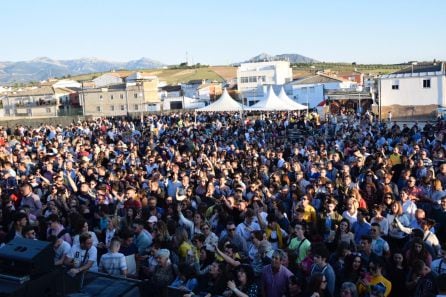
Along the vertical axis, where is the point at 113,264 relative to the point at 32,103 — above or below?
below

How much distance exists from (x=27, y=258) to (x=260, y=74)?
65415 mm

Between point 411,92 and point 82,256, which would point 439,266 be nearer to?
point 82,256

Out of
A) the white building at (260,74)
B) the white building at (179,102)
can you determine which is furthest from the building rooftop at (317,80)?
the white building at (179,102)

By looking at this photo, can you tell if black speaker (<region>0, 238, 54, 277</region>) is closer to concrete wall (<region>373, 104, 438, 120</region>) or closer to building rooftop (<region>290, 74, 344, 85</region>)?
concrete wall (<region>373, 104, 438, 120</region>)

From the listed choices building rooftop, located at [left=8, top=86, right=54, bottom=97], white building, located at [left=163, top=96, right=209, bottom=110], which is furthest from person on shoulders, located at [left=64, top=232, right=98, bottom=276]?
building rooftop, located at [left=8, top=86, right=54, bottom=97]

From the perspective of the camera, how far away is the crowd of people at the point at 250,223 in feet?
16.6

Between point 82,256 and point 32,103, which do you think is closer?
point 82,256

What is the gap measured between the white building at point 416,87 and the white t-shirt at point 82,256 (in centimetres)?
3643

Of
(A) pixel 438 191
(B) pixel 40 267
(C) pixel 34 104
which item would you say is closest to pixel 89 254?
(B) pixel 40 267

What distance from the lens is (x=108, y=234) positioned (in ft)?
21.8

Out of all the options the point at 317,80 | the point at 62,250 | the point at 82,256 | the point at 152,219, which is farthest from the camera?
the point at 317,80

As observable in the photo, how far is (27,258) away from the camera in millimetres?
3977

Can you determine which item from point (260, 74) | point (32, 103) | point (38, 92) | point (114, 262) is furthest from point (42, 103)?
point (114, 262)

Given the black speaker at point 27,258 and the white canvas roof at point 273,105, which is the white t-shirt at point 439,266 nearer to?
the black speaker at point 27,258
